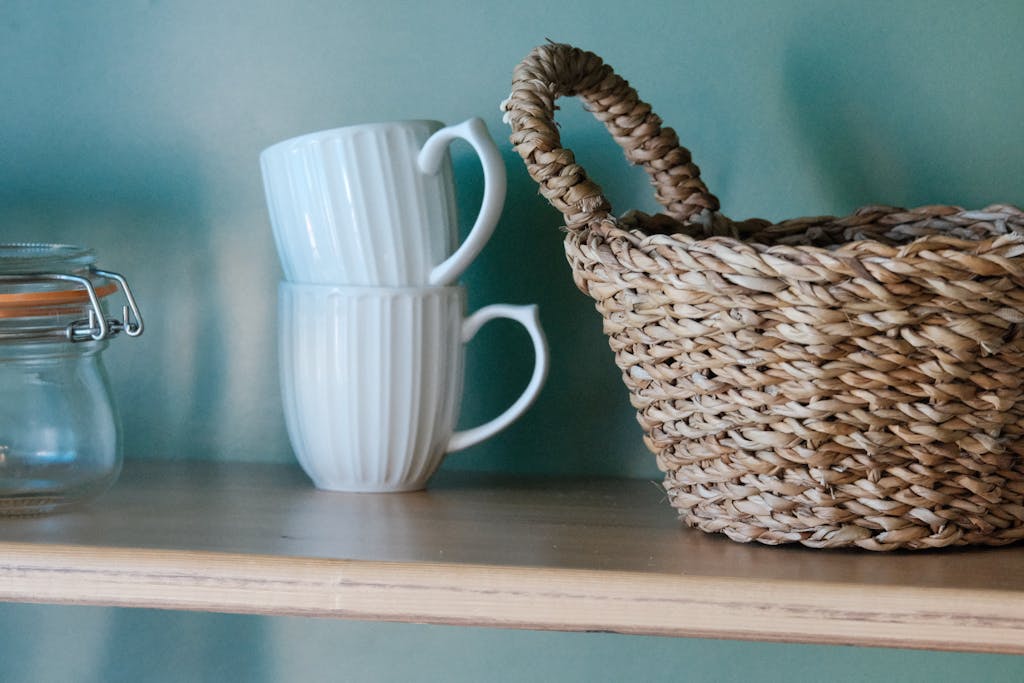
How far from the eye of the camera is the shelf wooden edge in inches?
17.6

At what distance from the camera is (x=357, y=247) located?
65 centimetres

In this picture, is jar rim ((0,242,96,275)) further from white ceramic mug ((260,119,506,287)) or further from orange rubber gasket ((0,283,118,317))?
white ceramic mug ((260,119,506,287))

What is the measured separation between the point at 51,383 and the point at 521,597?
32 cm

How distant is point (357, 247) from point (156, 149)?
0.26 metres

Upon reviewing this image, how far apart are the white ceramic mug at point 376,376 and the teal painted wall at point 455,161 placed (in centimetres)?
10

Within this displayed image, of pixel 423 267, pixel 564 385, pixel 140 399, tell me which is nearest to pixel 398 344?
pixel 423 267

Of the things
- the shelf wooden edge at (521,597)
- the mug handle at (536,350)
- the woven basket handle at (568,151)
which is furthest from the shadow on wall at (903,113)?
the shelf wooden edge at (521,597)

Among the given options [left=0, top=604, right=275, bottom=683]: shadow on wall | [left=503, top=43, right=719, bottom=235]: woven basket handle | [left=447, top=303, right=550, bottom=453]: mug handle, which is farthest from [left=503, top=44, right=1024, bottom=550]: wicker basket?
[left=0, top=604, right=275, bottom=683]: shadow on wall

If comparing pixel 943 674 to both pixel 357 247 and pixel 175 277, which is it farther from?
pixel 175 277

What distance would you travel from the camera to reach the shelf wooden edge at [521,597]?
45 centimetres

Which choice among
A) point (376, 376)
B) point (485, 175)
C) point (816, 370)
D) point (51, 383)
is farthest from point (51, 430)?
point (816, 370)

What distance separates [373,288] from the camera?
653 millimetres

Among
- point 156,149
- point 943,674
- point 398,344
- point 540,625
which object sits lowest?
point 943,674

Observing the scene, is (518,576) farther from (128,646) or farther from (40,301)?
(128,646)
